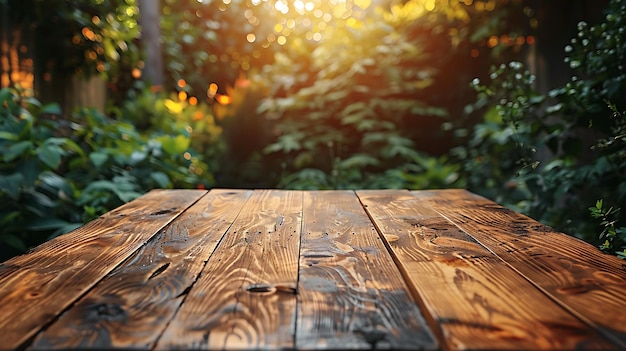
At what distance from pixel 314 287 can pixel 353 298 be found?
8cm

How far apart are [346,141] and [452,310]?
4.38 meters

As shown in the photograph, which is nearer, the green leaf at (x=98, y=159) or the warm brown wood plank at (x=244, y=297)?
the warm brown wood plank at (x=244, y=297)

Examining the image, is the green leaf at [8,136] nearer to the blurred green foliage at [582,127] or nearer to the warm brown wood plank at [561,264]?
the warm brown wood plank at [561,264]

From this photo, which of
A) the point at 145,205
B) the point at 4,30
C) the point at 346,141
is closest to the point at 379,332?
the point at 145,205

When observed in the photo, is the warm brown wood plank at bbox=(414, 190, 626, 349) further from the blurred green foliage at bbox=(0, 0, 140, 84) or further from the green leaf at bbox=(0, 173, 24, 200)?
the blurred green foliage at bbox=(0, 0, 140, 84)

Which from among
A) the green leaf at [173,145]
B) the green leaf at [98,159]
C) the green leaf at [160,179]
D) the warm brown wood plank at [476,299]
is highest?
the green leaf at [173,145]

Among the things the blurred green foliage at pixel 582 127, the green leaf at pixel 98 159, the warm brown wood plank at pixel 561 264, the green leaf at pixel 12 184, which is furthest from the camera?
the green leaf at pixel 98 159

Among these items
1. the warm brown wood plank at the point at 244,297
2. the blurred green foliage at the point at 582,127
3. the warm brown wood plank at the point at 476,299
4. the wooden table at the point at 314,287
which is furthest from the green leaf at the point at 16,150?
the blurred green foliage at the point at 582,127

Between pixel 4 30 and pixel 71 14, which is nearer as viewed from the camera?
pixel 4 30

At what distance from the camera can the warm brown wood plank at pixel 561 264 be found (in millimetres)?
757

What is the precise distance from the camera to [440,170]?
4176 millimetres

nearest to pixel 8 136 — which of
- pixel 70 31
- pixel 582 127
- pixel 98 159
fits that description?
pixel 98 159

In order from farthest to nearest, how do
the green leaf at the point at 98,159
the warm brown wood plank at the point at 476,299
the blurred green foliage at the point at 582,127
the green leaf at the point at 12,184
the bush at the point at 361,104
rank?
1. the bush at the point at 361,104
2. the green leaf at the point at 98,159
3. the green leaf at the point at 12,184
4. the blurred green foliage at the point at 582,127
5. the warm brown wood plank at the point at 476,299

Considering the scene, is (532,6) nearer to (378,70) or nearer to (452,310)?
(378,70)
